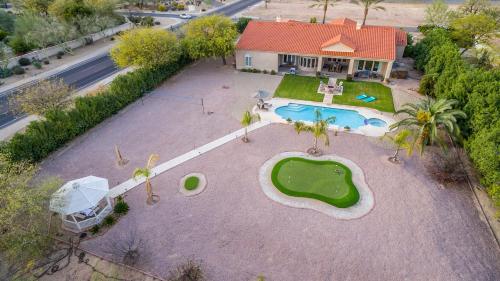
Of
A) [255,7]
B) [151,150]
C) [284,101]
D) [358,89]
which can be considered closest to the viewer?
[151,150]

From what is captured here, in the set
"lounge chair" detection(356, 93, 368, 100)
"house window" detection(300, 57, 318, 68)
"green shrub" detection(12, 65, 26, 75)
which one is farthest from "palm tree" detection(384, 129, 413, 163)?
"green shrub" detection(12, 65, 26, 75)

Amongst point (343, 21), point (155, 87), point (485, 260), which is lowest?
point (485, 260)

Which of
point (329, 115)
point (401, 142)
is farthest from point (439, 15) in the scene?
point (401, 142)

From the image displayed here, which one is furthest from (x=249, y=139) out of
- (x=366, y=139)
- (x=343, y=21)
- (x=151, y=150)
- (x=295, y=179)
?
(x=343, y=21)

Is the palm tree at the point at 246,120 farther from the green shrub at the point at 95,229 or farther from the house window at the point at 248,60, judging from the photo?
the green shrub at the point at 95,229

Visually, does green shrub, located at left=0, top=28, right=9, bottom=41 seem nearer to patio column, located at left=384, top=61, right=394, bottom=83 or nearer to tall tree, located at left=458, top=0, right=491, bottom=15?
patio column, located at left=384, top=61, right=394, bottom=83

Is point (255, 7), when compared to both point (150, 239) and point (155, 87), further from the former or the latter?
point (150, 239)
